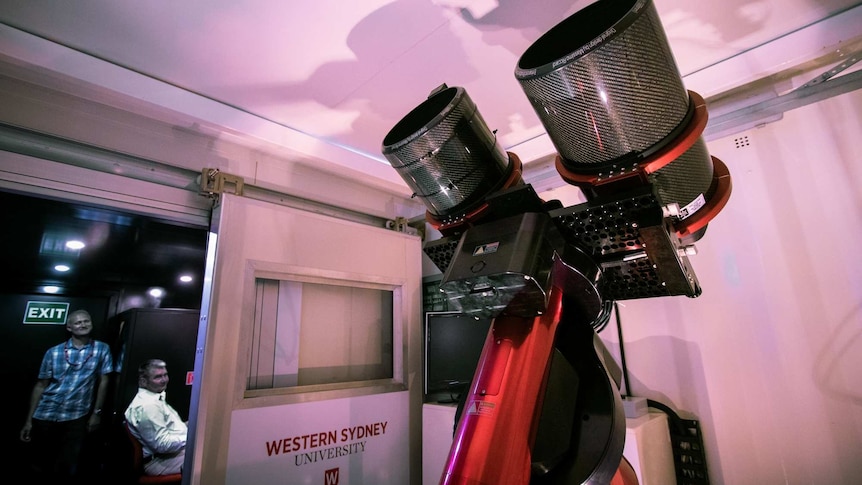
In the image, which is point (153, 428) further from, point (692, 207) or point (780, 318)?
point (780, 318)

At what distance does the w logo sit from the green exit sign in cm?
436

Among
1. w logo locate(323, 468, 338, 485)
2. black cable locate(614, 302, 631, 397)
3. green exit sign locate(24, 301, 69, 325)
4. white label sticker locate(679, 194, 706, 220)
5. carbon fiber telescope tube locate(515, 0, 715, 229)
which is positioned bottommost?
w logo locate(323, 468, 338, 485)

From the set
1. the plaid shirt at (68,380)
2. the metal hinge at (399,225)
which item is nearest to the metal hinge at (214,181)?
the metal hinge at (399,225)

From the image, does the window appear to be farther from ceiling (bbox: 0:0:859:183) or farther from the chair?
the chair

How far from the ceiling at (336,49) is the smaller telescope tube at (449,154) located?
25.4 inches

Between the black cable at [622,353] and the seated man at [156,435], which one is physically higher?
the black cable at [622,353]

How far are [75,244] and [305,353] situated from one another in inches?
126

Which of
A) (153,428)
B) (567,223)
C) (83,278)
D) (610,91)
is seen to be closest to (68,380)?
(83,278)

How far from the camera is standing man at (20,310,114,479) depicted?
3549mm

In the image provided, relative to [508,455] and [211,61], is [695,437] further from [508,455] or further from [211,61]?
[211,61]

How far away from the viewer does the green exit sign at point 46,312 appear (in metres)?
4.07

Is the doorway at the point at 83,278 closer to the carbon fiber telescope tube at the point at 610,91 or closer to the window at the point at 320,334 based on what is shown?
the window at the point at 320,334

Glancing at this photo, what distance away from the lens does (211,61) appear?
141cm

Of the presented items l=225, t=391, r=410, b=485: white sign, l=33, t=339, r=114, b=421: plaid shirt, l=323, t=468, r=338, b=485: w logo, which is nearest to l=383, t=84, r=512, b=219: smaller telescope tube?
l=225, t=391, r=410, b=485: white sign
